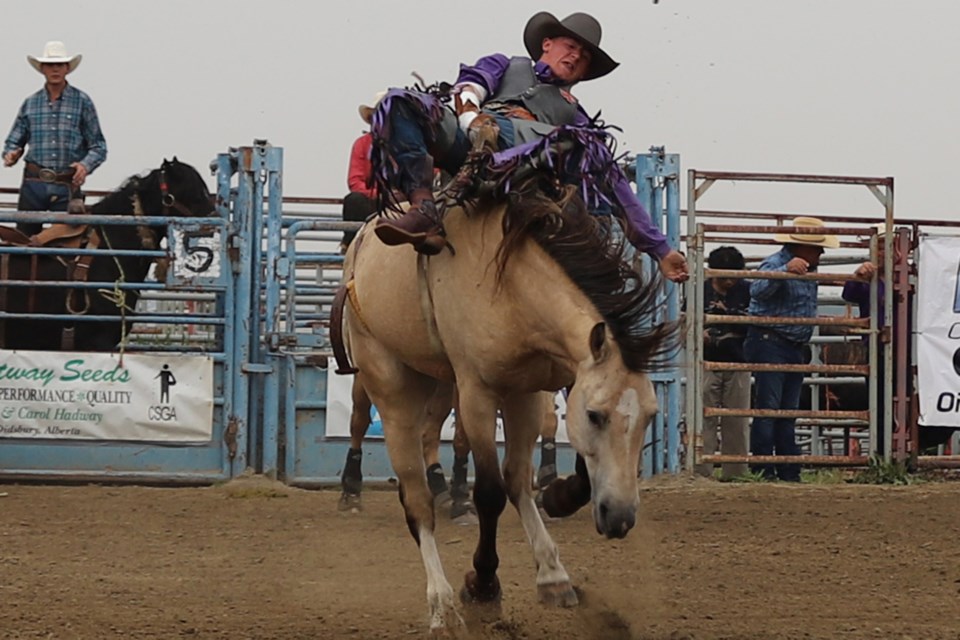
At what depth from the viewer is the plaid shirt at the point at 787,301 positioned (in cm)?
1006

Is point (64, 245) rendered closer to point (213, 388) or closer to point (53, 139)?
point (53, 139)

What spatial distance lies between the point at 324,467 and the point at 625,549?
10.7ft

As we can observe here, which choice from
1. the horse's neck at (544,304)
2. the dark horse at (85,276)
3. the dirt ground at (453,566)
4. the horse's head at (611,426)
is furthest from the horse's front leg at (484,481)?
the dark horse at (85,276)

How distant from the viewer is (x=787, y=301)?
10086 mm

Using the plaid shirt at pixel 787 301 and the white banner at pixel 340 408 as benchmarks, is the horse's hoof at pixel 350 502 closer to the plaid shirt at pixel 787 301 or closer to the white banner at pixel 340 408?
the white banner at pixel 340 408

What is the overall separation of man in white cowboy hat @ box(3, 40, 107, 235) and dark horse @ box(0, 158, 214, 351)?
0.29 metres

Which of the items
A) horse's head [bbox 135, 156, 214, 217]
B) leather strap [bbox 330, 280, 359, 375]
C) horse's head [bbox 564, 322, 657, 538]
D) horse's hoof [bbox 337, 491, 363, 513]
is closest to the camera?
Answer: horse's head [bbox 564, 322, 657, 538]

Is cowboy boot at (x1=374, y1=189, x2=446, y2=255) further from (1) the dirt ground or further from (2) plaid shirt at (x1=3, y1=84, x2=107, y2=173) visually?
(2) plaid shirt at (x1=3, y1=84, x2=107, y2=173)

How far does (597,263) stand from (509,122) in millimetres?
922

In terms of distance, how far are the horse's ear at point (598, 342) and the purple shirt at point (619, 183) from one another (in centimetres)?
98

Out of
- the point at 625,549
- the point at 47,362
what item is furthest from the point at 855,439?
the point at 47,362

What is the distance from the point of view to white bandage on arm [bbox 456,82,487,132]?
5184 millimetres

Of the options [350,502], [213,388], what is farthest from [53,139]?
[350,502]

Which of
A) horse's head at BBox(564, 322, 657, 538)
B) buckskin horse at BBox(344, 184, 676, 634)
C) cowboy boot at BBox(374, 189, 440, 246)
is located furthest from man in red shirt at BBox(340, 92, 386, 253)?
horse's head at BBox(564, 322, 657, 538)
